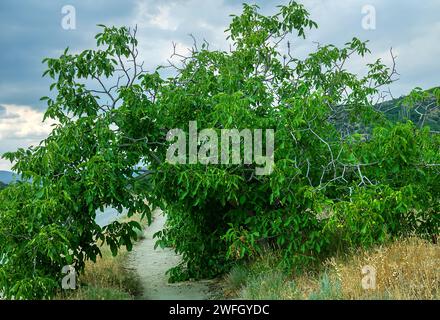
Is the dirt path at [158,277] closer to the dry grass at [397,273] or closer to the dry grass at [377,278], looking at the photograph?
the dry grass at [377,278]

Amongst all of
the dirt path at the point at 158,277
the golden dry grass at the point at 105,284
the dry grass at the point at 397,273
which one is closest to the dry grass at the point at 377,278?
the dry grass at the point at 397,273

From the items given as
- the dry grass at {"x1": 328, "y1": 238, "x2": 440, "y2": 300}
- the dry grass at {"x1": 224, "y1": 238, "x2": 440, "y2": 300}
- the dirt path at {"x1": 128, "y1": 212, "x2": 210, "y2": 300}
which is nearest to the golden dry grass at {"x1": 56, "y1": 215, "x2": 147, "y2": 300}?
the dirt path at {"x1": 128, "y1": 212, "x2": 210, "y2": 300}

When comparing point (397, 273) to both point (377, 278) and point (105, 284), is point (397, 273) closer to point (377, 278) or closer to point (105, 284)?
point (377, 278)

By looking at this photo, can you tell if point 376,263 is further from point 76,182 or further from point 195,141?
point 76,182

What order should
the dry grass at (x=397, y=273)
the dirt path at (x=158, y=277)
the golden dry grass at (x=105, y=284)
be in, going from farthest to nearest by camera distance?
the dirt path at (x=158, y=277) → the golden dry grass at (x=105, y=284) → the dry grass at (x=397, y=273)

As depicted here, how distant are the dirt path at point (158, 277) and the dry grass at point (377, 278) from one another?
1.55 metres

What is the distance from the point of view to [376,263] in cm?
692

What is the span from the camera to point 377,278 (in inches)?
266

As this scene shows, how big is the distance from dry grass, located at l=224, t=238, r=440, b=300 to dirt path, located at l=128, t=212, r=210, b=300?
61.1 inches

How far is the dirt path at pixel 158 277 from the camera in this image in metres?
9.54

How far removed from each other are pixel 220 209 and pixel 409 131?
384cm

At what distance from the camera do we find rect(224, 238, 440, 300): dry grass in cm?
646

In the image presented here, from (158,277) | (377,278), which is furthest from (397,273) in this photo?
(158,277)

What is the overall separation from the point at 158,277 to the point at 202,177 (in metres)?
4.72
